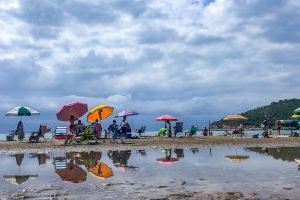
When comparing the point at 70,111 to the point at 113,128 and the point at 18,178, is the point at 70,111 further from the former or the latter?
the point at 18,178

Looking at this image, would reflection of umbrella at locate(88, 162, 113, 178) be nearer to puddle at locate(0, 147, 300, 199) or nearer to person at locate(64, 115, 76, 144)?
puddle at locate(0, 147, 300, 199)

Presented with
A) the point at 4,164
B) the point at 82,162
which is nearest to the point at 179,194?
the point at 82,162

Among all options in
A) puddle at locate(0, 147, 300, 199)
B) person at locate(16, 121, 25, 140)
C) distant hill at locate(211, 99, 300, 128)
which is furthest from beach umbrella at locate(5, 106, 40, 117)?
distant hill at locate(211, 99, 300, 128)

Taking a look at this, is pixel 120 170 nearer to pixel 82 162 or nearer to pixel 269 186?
pixel 82 162

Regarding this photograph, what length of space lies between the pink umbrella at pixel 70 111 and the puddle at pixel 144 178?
14.2 meters

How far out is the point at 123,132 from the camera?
36.3 meters

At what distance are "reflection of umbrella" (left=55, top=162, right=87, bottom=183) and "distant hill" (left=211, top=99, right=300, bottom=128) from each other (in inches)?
3701

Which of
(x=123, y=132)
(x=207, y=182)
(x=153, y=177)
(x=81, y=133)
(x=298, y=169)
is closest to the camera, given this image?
(x=207, y=182)

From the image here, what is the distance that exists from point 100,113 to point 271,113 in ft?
301

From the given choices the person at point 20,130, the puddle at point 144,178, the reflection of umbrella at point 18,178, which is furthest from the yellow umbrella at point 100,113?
the reflection of umbrella at point 18,178

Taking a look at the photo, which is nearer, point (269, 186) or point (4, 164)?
point (269, 186)

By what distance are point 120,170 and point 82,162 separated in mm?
3957

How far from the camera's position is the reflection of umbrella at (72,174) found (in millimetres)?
15067

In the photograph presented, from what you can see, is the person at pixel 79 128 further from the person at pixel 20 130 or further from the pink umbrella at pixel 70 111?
the person at pixel 20 130
